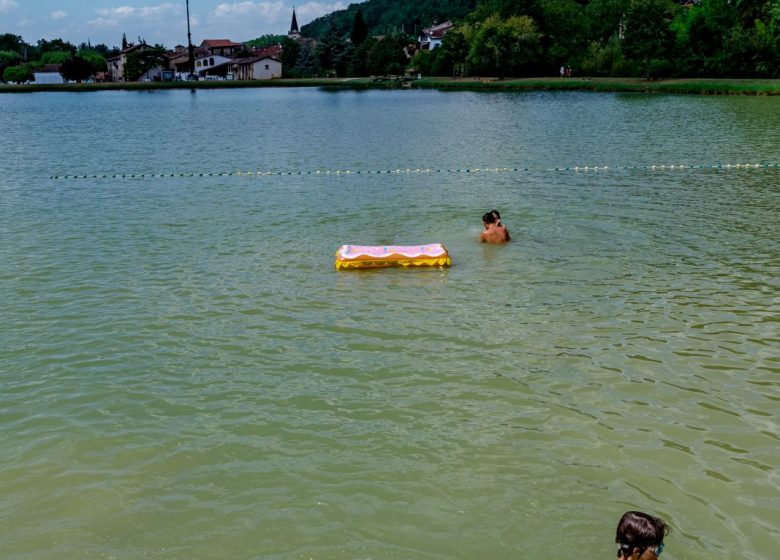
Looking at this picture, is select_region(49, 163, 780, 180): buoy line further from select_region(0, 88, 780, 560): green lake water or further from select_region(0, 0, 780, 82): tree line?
select_region(0, 0, 780, 82): tree line

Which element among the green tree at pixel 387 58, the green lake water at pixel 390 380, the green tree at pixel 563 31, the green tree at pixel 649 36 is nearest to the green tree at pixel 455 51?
the green tree at pixel 563 31

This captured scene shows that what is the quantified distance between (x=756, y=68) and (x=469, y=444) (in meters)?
97.8

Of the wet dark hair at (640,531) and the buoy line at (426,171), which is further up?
the buoy line at (426,171)

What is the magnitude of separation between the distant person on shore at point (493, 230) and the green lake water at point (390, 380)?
0.40 meters

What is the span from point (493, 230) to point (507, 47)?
123156 mm

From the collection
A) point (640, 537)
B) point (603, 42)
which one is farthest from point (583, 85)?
point (640, 537)

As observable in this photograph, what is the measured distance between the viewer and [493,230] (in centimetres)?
Answer: 2147

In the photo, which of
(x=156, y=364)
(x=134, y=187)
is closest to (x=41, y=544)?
(x=156, y=364)

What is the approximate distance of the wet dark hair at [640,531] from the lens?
278 inches

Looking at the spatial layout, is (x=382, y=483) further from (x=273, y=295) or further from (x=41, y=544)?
(x=273, y=295)

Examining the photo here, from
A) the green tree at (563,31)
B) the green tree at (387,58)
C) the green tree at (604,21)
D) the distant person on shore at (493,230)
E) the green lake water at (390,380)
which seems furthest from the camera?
the green tree at (387,58)

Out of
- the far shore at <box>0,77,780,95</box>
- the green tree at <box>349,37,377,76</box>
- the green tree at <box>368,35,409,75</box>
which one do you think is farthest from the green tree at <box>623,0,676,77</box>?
the green tree at <box>349,37,377,76</box>

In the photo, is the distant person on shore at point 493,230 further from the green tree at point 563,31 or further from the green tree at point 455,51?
the green tree at point 455,51

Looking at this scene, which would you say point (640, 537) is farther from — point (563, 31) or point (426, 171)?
point (563, 31)
